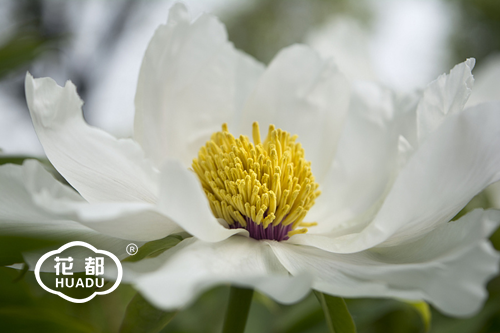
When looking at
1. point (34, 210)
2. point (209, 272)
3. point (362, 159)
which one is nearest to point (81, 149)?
point (34, 210)

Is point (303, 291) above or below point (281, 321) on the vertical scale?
above

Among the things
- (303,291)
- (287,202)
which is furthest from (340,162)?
(303,291)

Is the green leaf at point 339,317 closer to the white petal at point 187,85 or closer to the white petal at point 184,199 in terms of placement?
the white petal at point 184,199

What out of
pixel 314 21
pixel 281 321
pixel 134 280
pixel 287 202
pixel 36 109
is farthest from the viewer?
pixel 314 21

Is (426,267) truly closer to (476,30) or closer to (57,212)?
(57,212)

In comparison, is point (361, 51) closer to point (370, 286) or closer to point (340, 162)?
point (340, 162)
